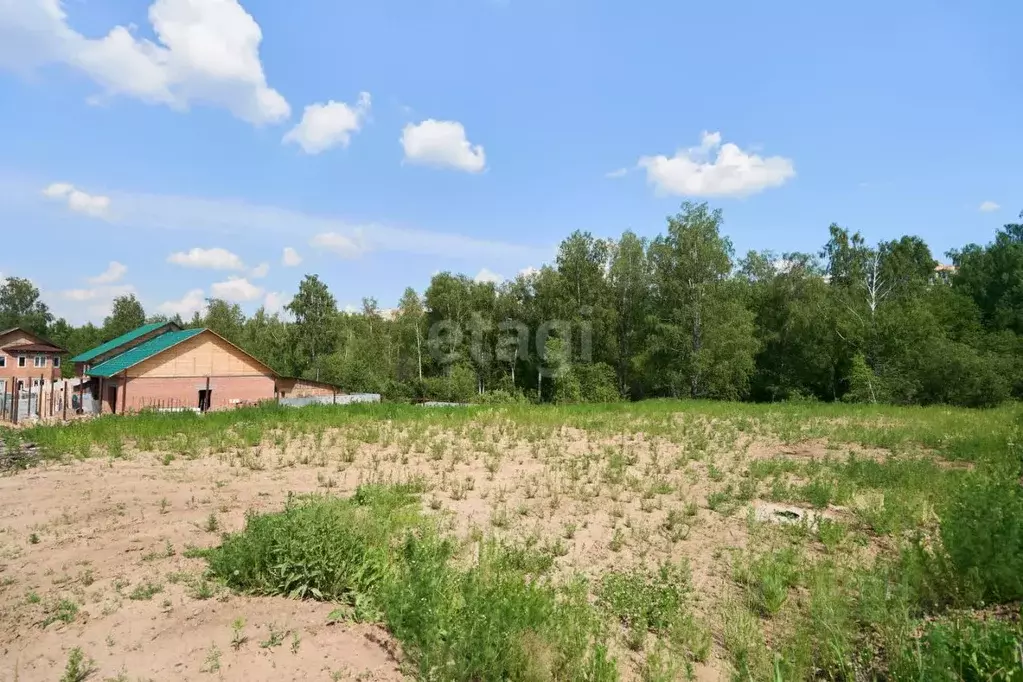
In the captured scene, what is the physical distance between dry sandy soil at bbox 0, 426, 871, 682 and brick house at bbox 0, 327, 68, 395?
47.9 meters

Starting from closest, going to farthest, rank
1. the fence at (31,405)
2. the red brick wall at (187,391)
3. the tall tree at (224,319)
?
the fence at (31,405) < the red brick wall at (187,391) < the tall tree at (224,319)

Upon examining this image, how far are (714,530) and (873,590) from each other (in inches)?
90.9

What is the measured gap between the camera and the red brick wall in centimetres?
2894

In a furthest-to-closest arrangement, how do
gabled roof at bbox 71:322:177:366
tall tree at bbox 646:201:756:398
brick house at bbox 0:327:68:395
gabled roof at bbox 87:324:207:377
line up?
brick house at bbox 0:327:68:395
gabled roof at bbox 71:322:177:366
tall tree at bbox 646:201:756:398
gabled roof at bbox 87:324:207:377

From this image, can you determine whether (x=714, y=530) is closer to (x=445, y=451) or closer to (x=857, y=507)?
(x=857, y=507)

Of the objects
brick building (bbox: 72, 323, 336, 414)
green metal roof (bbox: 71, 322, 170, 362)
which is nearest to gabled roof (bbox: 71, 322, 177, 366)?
green metal roof (bbox: 71, 322, 170, 362)

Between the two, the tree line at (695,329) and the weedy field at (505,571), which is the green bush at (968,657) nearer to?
the weedy field at (505,571)

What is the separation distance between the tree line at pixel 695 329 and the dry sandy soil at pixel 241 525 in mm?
22212

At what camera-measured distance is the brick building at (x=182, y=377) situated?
2908cm

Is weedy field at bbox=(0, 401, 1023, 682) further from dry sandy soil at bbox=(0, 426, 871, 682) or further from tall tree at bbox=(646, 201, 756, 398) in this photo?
tall tree at bbox=(646, 201, 756, 398)

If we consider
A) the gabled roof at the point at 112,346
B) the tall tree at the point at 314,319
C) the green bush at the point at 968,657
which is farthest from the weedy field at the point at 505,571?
the tall tree at the point at 314,319

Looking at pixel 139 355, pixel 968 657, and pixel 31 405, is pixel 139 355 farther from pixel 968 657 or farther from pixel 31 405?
pixel 968 657

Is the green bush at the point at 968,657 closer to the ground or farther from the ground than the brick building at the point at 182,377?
closer to the ground

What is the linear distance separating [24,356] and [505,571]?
189 ft
